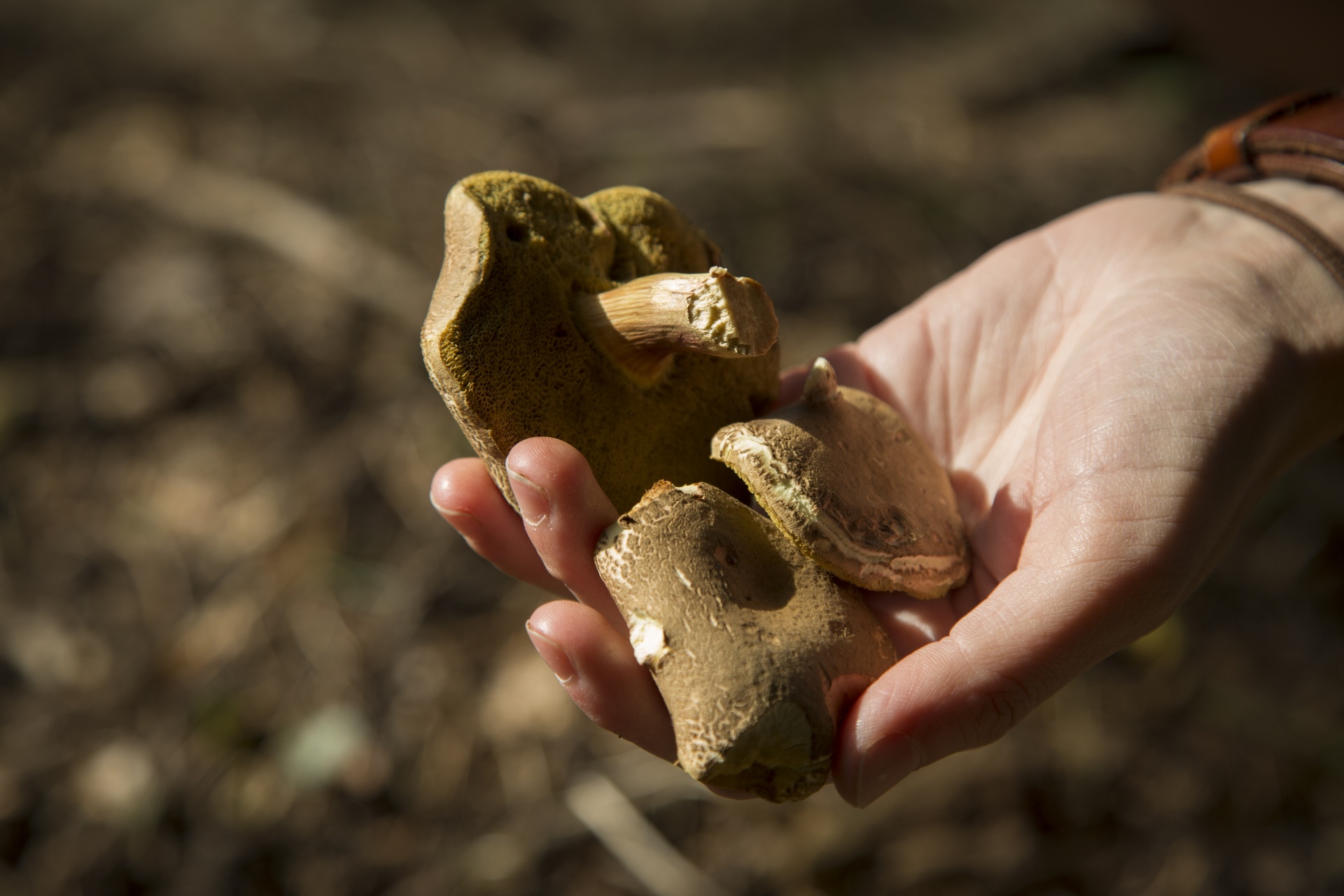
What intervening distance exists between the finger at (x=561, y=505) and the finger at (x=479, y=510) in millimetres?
275

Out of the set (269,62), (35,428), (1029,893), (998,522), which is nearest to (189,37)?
(269,62)

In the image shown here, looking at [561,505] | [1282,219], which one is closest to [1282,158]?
[1282,219]

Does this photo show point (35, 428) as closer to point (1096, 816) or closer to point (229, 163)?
point (229, 163)

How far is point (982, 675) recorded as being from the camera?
4.66ft

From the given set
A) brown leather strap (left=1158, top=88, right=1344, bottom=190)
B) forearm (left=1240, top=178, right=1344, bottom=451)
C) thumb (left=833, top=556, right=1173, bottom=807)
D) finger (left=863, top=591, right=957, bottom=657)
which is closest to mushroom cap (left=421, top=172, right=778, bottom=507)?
finger (left=863, top=591, right=957, bottom=657)

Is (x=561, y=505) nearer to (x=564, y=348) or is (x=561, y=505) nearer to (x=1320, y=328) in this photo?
(x=564, y=348)

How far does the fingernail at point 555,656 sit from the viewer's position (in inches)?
62.4

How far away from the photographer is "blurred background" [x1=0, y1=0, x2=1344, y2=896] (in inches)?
102

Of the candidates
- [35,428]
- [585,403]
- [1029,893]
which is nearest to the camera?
[585,403]

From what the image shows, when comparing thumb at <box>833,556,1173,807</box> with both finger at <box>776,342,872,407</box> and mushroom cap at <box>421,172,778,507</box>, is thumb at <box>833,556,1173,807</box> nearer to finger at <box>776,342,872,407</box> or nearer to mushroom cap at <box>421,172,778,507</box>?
mushroom cap at <box>421,172,778,507</box>

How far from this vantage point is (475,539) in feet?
6.62

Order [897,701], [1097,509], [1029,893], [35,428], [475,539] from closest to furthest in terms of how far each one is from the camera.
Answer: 1. [897,701]
2. [1097,509]
3. [475,539]
4. [1029,893]
5. [35,428]

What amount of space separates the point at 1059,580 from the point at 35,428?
3688 millimetres

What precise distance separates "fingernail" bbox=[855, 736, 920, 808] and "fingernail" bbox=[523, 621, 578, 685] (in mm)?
522
